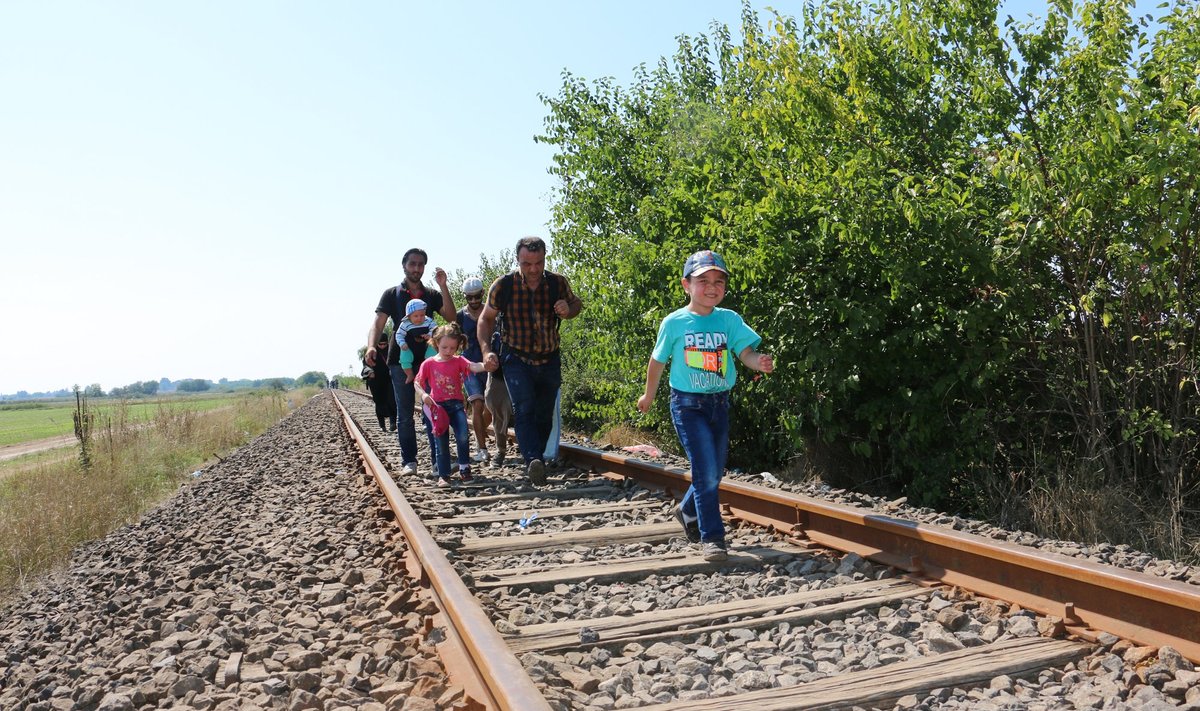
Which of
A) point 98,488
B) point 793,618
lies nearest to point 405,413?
point 98,488

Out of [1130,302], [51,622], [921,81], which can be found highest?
[921,81]

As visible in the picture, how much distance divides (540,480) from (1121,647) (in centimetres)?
489

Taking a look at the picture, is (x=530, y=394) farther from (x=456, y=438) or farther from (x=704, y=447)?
(x=704, y=447)

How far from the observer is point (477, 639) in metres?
3.07

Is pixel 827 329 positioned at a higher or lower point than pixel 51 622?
higher

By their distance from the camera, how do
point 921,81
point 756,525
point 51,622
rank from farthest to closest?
point 921,81
point 756,525
point 51,622

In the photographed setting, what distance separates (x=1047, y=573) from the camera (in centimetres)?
353

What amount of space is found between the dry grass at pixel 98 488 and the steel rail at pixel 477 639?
186 inches

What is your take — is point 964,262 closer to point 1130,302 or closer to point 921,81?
point 1130,302

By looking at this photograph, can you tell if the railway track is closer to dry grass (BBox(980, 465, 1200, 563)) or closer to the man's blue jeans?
dry grass (BBox(980, 465, 1200, 563))

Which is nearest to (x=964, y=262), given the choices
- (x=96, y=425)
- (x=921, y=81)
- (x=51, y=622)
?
(x=921, y=81)

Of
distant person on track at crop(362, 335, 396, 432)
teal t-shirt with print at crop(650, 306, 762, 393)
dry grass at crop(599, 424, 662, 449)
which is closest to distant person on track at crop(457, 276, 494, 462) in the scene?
distant person on track at crop(362, 335, 396, 432)

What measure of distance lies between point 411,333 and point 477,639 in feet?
17.7

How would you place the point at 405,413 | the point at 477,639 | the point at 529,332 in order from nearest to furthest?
the point at 477,639
the point at 529,332
the point at 405,413
